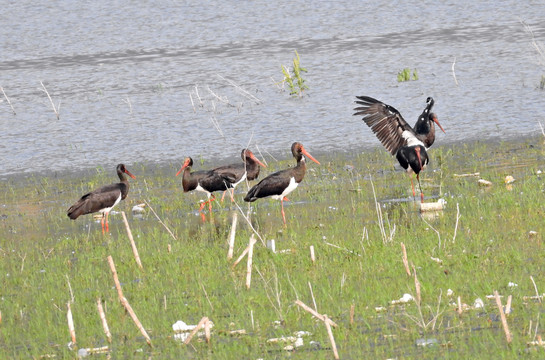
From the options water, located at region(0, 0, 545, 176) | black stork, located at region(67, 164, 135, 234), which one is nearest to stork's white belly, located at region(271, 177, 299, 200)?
water, located at region(0, 0, 545, 176)

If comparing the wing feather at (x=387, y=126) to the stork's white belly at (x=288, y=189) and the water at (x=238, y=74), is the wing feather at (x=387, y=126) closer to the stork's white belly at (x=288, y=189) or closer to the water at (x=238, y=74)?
the stork's white belly at (x=288, y=189)

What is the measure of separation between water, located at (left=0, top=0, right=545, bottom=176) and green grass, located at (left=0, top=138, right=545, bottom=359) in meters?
2.36

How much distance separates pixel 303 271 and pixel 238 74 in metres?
20.9

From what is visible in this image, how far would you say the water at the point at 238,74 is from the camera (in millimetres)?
22922

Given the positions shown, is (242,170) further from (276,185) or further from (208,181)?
(276,185)

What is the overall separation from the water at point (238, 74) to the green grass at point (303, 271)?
2363 millimetres

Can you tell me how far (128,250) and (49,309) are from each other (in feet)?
8.71

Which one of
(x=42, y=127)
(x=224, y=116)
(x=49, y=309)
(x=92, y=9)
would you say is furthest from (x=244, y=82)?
(x=49, y=309)

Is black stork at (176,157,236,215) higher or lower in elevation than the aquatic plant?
lower

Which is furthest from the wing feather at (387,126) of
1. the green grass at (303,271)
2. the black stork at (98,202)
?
the black stork at (98,202)

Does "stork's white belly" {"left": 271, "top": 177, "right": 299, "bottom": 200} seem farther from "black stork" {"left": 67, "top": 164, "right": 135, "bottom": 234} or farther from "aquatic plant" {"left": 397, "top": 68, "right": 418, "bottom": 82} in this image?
"aquatic plant" {"left": 397, "top": 68, "right": 418, "bottom": 82}

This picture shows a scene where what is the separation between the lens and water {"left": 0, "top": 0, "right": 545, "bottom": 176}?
2292cm

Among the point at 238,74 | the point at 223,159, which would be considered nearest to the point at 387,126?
the point at 223,159

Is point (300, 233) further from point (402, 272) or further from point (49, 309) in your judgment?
point (49, 309)
